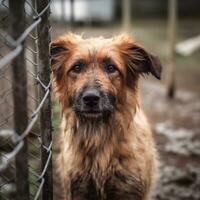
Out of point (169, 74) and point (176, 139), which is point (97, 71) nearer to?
point (176, 139)

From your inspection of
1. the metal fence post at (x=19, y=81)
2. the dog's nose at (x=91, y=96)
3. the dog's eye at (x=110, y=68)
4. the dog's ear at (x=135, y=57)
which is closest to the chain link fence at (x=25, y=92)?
the metal fence post at (x=19, y=81)

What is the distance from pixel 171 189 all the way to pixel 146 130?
1.25 m

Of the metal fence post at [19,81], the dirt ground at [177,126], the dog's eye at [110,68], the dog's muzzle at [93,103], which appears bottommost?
Result: the dirt ground at [177,126]

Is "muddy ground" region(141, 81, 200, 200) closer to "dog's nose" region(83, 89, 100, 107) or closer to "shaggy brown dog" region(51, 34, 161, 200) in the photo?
"shaggy brown dog" region(51, 34, 161, 200)

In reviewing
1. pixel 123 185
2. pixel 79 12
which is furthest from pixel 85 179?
pixel 79 12

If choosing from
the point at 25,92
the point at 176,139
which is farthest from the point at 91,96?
the point at 176,139

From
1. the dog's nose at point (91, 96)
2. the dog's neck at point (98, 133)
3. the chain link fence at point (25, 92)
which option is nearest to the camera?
the chain link fence at point (25, 92)

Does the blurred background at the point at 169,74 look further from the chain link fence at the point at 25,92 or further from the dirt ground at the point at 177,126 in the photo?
the chain link fence at the point at 25,92

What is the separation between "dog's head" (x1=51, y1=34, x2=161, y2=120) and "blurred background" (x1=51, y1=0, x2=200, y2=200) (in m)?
1.16

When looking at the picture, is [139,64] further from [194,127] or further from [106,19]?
[106,19]

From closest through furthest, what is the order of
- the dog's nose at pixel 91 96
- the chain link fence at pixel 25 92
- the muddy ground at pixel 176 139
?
the chain link fence at pixel 25 92 → the dog's nose at pixel 91 96 → the muddy ground at pixel 176 139

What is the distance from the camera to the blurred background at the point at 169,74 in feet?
19.9

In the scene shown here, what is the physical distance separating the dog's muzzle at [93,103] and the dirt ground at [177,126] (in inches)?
67.0

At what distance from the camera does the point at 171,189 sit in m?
5.61
